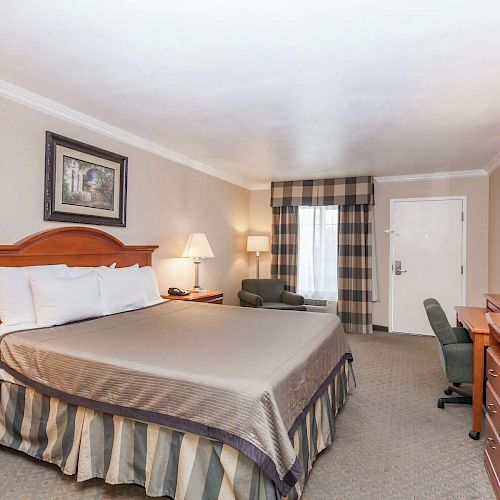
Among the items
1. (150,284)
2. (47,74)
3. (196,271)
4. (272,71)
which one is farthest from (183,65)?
(196,271)

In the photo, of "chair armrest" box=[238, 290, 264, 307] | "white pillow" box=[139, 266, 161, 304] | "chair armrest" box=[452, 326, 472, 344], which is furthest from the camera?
"chair armrest" box=[238, 290, 264, 307]

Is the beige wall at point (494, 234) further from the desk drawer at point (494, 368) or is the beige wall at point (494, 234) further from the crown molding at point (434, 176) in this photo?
the desk drawer at point (494, 368)

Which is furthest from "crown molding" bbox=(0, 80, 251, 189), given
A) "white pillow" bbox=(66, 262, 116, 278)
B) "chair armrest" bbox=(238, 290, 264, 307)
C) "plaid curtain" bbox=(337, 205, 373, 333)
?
"plaid curtain" bbox=(337, 205, 373, 333)

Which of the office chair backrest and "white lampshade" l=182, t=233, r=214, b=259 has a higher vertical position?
"white lampshade" l=182, t=233, r=214, b=259

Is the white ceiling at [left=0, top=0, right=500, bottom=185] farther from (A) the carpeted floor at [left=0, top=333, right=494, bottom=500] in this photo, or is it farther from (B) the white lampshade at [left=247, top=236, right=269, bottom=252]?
(A) the carpeted floor at [left=0, top=333, right=494, bottom=500]

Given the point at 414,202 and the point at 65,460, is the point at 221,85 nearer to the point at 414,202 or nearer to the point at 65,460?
the point at 65,460

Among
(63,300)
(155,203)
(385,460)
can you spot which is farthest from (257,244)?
(385,460)

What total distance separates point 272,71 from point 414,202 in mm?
3787

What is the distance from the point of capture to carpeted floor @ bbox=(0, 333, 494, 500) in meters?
1.91

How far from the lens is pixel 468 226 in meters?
5.02

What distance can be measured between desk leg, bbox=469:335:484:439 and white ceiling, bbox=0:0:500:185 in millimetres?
1748

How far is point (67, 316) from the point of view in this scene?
2531 millimetres

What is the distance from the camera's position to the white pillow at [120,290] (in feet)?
9.59

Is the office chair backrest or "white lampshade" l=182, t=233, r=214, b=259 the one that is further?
"white lampshade" l=182, t=233, r=214, b=259
